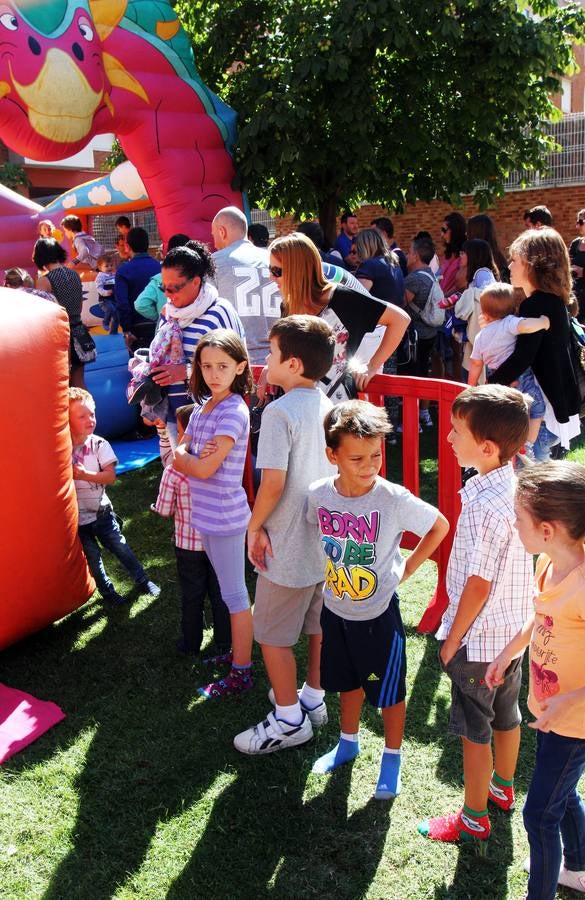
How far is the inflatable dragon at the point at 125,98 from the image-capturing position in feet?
23.4

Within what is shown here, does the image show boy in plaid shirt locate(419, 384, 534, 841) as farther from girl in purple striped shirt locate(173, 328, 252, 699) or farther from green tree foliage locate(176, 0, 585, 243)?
green tree foliage locate(176, 0, 585, 243)

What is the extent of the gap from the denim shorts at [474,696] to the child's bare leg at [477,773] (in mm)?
42

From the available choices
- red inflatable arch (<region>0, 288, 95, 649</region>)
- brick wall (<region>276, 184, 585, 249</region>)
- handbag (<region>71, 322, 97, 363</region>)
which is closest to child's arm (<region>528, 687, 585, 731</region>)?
red inflatable arch (<region>0, 288, 95, 649</region>)

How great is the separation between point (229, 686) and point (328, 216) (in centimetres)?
686

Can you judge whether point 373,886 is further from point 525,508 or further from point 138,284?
point 138,284

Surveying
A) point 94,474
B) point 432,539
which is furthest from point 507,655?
point 94,474

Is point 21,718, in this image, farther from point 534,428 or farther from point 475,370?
point 475,370

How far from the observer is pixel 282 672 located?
3.06 meters

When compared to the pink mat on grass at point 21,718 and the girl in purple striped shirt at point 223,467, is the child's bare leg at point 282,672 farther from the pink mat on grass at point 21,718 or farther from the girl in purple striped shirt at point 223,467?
the pink mat on grass at point 21,718

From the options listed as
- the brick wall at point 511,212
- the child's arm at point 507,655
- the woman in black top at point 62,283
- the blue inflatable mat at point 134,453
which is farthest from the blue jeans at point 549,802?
the brick wall at point 511,212

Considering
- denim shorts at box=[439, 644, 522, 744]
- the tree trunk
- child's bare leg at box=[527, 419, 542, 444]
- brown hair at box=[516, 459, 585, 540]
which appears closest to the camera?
brown hair at box=[516, 459, 585, 540]

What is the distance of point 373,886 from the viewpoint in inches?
96.0

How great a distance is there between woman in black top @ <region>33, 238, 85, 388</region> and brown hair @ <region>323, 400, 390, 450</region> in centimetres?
439

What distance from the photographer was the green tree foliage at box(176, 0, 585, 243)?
25.5 feet
